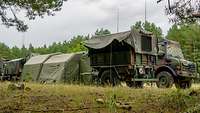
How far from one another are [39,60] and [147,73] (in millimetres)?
8211

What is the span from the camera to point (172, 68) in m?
18.6

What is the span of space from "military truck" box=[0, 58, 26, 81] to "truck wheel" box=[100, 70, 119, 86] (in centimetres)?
1272

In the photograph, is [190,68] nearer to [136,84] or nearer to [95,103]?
[136,84]

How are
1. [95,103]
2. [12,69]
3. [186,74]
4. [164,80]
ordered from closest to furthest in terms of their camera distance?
1. [95,103]
2. [164,80]
3. [186,74]
4. [12,69]

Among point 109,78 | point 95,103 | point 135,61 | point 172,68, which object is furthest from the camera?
point 172,68

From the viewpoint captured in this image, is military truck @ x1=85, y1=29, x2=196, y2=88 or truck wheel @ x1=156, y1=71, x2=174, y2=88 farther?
truck wheel @ x1=156, y1=71, x2=174, y2=88

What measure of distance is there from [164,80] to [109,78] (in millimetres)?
2456

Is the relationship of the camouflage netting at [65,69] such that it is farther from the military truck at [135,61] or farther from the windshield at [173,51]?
the windshield at [173,51]

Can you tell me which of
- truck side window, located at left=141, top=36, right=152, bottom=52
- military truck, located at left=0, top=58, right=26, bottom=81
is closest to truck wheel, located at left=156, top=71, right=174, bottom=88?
truck side window, located at left=141, top=36, right=152, bottom=52

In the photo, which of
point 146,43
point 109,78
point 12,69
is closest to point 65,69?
point 109,78

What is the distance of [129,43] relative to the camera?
17.2m

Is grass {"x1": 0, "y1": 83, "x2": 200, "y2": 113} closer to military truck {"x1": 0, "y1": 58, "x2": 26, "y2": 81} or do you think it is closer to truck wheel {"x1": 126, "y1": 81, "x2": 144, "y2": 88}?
truck wheel {"x1": 126, "y1": 81, "x2": 144, "y2": 88}

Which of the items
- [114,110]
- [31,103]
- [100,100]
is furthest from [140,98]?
[31,103]

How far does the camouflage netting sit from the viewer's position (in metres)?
20.5
